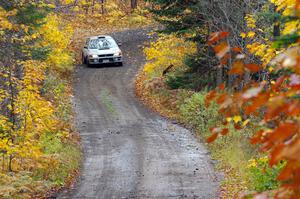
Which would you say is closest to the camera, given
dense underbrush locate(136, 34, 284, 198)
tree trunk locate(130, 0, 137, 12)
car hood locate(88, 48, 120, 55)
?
dense underbrush locate(136, 34, 284, 198)

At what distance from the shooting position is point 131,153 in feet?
52.0

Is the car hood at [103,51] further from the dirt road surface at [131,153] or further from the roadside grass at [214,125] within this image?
the dirt road surface at [131,153]

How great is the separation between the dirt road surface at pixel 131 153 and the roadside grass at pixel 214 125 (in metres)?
0.39

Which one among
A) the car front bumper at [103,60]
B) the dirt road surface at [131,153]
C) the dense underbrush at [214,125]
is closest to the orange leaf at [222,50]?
the dense underbrush at [214,125]

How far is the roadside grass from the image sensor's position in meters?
11.9

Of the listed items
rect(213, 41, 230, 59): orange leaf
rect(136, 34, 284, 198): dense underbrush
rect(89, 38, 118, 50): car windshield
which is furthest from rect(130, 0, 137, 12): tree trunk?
rect(213, 41, 230, 59): orange leaf

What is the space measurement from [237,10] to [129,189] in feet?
28.3

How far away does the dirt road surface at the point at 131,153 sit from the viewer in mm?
12188

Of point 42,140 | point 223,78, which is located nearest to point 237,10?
point 223,78

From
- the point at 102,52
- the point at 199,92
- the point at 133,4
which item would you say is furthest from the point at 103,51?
the point at 133,4

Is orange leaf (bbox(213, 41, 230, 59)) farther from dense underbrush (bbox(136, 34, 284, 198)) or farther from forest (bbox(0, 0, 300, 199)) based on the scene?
dense underbrush (bbox(136, 34, 284, 198))

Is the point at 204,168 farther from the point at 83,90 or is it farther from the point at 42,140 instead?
the point at 83,90

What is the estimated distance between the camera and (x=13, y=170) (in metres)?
11.8

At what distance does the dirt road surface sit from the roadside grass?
393mm
